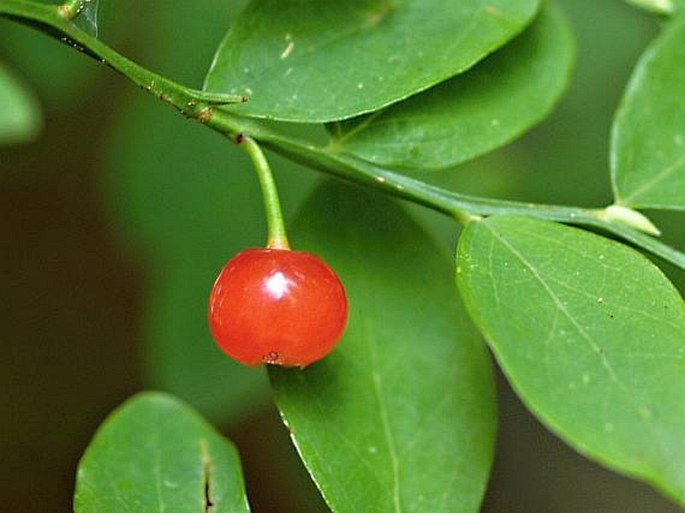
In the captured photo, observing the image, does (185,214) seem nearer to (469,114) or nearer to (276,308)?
(469,114)

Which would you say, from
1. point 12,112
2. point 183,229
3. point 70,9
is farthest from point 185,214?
point 70,9

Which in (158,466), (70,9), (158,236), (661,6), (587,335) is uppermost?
(70,9)

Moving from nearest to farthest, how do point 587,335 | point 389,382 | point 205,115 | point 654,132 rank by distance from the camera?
point 587,335 < point 205,115 < point 389,382 < point 654,132

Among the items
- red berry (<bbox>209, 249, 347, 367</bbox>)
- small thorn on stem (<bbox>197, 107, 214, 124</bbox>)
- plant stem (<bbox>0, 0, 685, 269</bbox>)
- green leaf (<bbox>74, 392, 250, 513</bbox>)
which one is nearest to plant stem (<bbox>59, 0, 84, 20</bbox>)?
plant stem (<bbox>0, 0, 685, 269</bbox>)

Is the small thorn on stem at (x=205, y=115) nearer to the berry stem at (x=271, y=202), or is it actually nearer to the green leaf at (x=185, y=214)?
the berry stem at (x=271, y=202)

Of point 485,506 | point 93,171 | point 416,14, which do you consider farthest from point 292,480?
point 416,14

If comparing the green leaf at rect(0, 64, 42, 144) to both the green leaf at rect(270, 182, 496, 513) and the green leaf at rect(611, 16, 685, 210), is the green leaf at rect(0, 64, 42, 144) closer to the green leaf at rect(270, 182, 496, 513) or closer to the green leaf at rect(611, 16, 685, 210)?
the green leaf at rect(270, 182, 496, 513)

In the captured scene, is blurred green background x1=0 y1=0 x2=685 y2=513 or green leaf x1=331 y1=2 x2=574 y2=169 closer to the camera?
green leaf x1=331 y1=2 x2=574 y2=169
